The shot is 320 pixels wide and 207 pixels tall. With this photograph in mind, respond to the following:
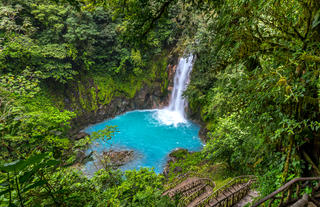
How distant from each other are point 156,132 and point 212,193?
1073 centimetres

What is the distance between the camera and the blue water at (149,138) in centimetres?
1272

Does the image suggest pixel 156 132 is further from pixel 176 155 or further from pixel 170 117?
pixel 176 155

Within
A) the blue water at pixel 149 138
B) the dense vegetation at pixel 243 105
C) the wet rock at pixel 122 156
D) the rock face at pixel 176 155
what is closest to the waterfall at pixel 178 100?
the blue water at pixel 149 138

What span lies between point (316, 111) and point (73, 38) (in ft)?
53.2

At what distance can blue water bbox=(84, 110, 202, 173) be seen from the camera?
501 inches

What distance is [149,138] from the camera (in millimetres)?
15656

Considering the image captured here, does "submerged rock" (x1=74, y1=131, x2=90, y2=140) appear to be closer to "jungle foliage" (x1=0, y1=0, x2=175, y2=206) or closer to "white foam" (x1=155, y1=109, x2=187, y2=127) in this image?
"jungle foliage" (x1=0, y1=0, x2=175, y2=206)

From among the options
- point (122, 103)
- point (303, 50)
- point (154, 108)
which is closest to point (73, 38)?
point (122, 103)

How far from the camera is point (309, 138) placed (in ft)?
8.43

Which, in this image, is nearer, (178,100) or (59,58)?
(59,58)

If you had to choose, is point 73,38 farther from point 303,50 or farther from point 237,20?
point 303,50

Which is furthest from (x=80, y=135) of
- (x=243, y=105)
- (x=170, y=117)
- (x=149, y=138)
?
(x=243, y=105)

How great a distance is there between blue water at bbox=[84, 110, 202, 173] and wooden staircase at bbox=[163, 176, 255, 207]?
394cm

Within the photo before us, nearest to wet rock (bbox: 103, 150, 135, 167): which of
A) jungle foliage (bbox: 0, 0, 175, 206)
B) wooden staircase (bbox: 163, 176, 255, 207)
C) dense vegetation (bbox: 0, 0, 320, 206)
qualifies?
jungle foliage (bbox: 0, 0, 175, 206)
